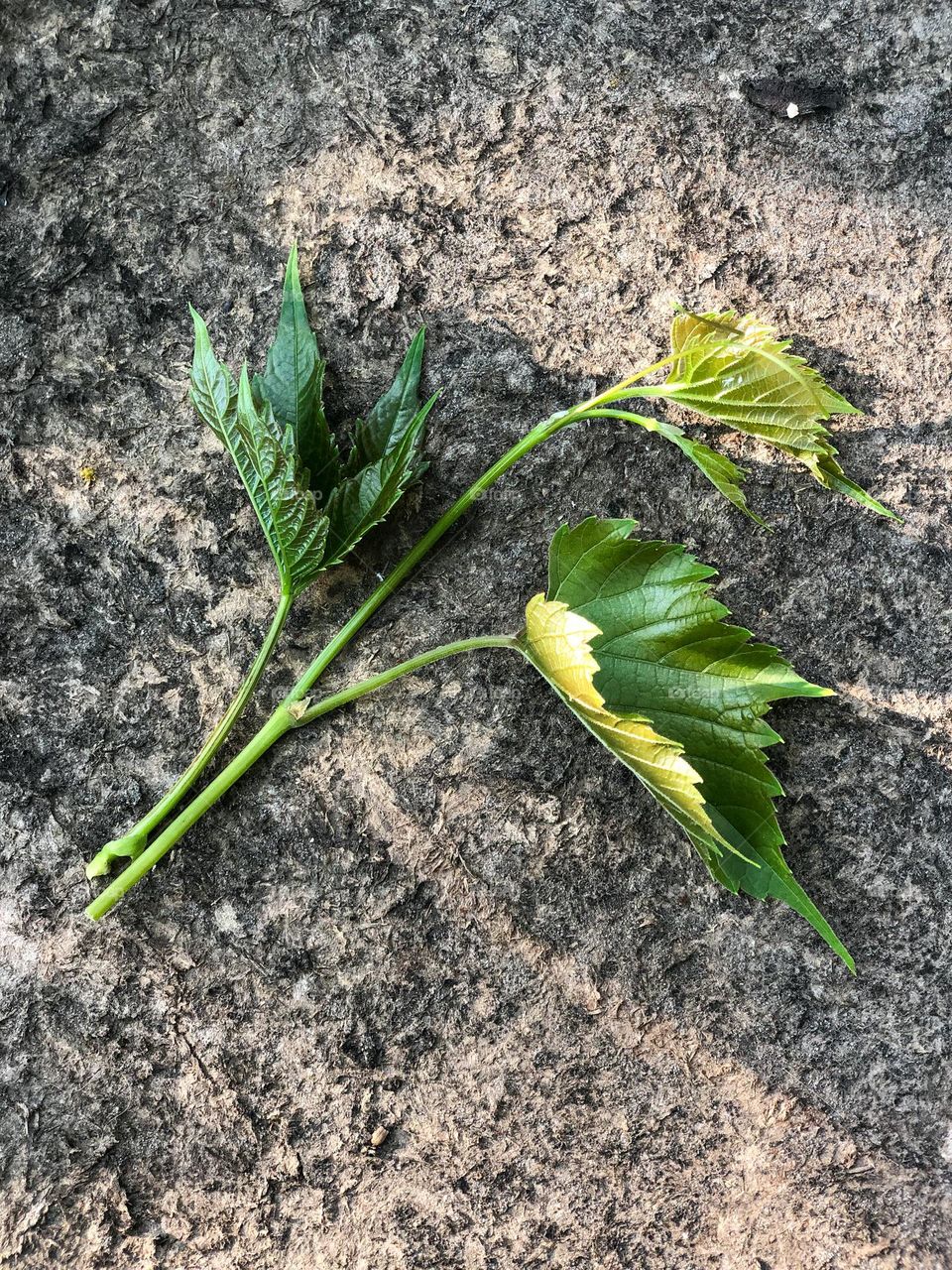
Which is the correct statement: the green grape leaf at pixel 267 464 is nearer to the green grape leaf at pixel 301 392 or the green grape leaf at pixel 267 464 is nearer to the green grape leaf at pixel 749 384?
the green grape leaf at pixel 301 392

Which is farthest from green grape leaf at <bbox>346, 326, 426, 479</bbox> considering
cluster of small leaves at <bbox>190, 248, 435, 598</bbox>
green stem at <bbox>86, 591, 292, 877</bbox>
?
green stem at <bbox>86, 591, 292, 877</bbox>

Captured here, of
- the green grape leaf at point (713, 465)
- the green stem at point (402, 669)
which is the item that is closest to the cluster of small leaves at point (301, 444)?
the green stem at point (402, 669)

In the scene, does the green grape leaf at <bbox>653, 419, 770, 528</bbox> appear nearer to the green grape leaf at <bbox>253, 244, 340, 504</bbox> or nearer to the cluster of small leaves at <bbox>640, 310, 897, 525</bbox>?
the cluster of small leaves at <bbox>640, 310, 897, 525</bbox>

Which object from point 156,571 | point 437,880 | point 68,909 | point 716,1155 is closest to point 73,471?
point 156,571

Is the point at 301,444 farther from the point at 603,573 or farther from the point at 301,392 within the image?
the point at 603,573

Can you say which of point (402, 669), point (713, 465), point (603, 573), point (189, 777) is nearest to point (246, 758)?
point (189, 777)
